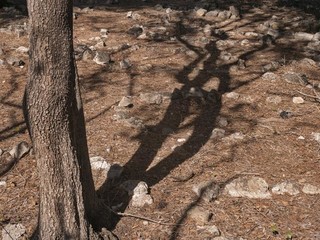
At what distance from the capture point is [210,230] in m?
4.02

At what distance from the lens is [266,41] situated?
9055 mm

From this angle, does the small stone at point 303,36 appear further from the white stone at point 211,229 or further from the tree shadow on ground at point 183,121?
the white stone at point 211,229

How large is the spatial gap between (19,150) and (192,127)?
7.08 ft

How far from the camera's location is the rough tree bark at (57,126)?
321cm

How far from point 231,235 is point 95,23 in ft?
→ 24.3

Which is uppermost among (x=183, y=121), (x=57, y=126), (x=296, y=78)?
(x=57, y=126)

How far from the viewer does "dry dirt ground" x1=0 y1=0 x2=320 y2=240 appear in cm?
423

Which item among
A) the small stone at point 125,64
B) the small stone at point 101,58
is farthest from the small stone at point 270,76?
the small stone at point 101,58

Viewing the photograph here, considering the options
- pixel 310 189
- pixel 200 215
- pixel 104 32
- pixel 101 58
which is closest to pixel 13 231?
pixel 200 215

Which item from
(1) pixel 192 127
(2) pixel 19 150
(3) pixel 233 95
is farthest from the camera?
(3) pixel 233 95

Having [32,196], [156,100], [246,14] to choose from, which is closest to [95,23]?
[246,14]

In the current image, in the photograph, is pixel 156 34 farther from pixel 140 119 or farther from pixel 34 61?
pixel 34 61

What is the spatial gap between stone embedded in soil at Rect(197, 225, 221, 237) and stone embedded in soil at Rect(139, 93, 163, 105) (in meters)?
2.67

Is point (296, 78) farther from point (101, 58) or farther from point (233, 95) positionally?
point (101, 58)
